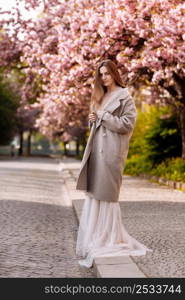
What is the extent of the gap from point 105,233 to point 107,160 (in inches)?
31.2

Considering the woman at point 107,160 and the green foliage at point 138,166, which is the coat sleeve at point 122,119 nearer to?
the woman at point 107,160

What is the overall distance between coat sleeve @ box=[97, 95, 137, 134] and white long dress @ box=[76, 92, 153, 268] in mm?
810

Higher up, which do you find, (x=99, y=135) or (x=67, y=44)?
(x=67, y=44)

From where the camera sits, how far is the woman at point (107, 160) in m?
7.76

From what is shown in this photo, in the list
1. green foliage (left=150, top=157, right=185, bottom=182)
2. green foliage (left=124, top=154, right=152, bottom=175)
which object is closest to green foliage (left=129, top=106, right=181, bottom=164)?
green foliage (left=124, top=154, right=152, bottom=175)

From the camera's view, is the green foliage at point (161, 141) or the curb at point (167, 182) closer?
the curb at point (167, 182)

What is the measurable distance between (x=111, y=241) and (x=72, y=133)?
192 feet

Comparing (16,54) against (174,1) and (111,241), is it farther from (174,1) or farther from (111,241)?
(111,241)

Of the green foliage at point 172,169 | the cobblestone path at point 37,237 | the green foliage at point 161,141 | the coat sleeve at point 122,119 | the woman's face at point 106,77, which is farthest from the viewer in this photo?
the green foliage at point 161,141

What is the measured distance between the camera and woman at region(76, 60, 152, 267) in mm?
7762

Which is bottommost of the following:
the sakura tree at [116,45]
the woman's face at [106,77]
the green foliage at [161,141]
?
the green foliage at [161,141]

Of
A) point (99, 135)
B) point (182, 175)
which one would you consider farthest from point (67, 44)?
point (99, 135)

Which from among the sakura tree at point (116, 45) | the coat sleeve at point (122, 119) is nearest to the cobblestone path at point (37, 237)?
the coat sleeve at point (122, 119)

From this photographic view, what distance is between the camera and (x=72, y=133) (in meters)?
66.1
